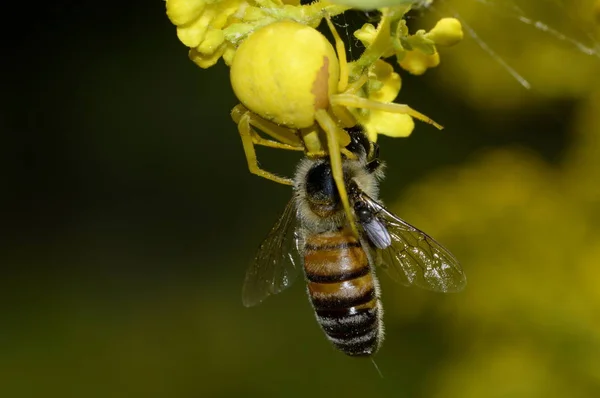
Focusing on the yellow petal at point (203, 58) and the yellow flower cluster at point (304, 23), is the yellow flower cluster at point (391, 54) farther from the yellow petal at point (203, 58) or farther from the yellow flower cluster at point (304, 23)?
the yellow petal at point (203, 58)

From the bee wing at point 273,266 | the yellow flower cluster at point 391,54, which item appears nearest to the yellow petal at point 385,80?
the yellow flower cluster at point 391,54

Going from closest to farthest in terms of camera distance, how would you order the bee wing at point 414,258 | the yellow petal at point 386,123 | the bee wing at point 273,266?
the yellow petal at point 386,123, the bee wing at point 414,258, the bee wing at point 273,266

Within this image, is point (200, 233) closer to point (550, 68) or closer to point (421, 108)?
point (421, 108)

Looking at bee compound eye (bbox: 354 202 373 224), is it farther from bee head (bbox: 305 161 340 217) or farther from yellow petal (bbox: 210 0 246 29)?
yellow petal (bbox: 210 0 246 29)

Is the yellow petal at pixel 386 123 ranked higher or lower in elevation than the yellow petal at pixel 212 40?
lower

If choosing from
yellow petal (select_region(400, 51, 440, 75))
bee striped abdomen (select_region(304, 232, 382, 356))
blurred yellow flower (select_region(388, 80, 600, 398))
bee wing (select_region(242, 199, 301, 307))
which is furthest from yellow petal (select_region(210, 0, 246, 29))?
blurred yellow flower (select_region(388, 80, 600, 398))

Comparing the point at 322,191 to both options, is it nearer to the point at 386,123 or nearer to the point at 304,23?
the point at 386,123
